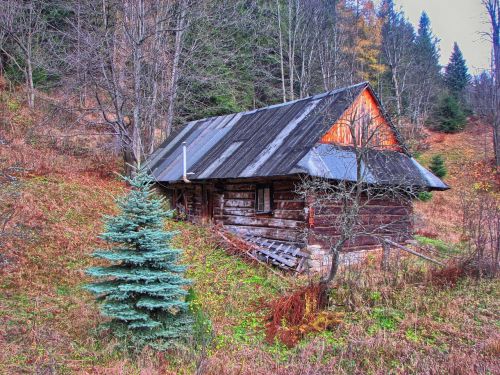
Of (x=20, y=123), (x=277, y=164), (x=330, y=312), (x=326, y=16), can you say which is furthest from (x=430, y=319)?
(x=326, y=16)

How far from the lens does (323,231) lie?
12492 millimetres

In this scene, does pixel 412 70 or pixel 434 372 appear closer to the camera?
pixel 434 372

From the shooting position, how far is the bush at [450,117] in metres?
38.0

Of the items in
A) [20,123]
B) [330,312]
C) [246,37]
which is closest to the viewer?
[330,312]

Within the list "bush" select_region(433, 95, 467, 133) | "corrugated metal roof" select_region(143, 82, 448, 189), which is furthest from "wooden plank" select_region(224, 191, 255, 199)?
"bush" select_region(433, 95, 467, 133)

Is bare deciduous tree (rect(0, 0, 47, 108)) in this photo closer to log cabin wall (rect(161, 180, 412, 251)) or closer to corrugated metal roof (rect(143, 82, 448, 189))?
corrugated metal roof (rect(143, 82, 448, 189))

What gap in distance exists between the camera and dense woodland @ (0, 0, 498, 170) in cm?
1563

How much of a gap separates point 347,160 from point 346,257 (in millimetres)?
2895

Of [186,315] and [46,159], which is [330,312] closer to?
[186,315]

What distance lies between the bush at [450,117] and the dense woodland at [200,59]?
107 mm

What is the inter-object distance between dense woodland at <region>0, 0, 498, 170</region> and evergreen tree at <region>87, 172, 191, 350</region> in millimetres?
7496

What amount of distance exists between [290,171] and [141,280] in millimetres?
5780

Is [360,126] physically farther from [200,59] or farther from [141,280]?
[200,59]

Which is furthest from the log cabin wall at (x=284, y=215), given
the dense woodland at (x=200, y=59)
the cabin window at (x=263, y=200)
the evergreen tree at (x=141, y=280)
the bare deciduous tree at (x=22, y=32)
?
the bare deciduous tree at (x=22, y=32)
